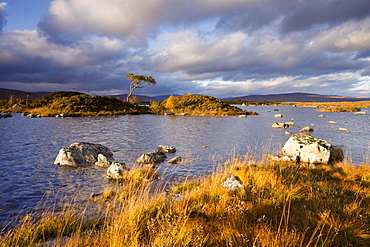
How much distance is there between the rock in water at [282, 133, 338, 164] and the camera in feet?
46.4

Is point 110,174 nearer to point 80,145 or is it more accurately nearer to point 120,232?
point 80,145

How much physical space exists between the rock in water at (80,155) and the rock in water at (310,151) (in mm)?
13086

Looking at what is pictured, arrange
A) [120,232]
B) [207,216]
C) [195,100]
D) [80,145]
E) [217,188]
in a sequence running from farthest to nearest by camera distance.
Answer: [195,100] → [80,145] → [217,188] → [207,216] → [120,232]

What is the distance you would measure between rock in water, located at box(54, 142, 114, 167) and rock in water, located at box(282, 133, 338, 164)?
515 inches

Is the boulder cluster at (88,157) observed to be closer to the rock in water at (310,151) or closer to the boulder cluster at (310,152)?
the boulder cluster at (310,152)

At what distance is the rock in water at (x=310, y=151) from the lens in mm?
14156

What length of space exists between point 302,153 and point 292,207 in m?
10.3


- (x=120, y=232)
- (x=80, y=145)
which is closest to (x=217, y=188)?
(x=120, y=232)

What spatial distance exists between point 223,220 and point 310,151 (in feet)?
41.1

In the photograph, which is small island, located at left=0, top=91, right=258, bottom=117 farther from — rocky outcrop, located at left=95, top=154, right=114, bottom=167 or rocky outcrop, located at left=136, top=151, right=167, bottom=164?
rocky outcrop, located at left=136, top=151, right=167, bottom=164

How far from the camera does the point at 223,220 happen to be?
Answer: 5051 millimetres

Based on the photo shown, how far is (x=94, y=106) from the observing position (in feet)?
210

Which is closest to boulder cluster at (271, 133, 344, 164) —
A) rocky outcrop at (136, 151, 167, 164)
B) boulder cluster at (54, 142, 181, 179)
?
rocky outcrop at (136, 151, 167, 164)

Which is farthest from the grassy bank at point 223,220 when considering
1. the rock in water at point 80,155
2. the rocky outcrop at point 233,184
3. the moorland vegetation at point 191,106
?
the moorland vegetation at point 191,106
